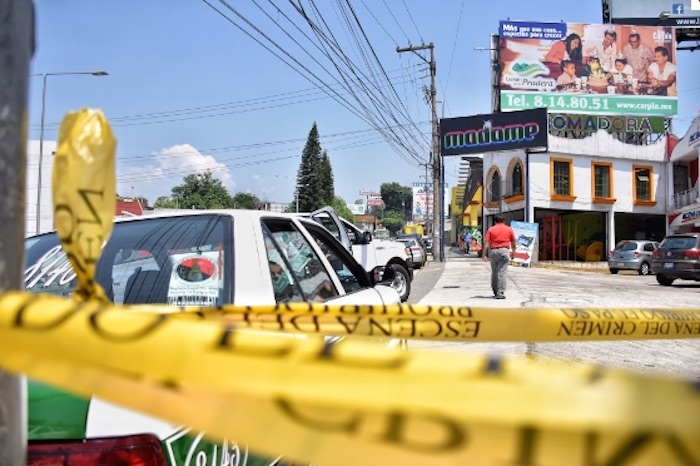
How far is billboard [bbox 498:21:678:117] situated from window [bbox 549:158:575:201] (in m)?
4.72

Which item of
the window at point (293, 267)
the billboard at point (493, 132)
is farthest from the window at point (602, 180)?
the window at point (293, 267)

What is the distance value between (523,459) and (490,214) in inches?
1533

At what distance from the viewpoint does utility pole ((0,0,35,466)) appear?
92 centimetres

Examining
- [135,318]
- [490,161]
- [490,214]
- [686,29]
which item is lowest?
[135,318]

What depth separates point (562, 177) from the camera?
104 feet

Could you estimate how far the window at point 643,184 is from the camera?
107ft

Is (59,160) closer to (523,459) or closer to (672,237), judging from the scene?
(523,459)

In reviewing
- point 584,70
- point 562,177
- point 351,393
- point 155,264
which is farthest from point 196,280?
point 584,70

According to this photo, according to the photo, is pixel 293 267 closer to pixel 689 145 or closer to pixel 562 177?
pixel 562 177

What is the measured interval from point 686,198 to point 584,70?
11.0m

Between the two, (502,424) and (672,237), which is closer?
(502,424)

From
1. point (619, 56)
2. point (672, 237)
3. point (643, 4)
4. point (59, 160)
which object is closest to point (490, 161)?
point (619, 56)

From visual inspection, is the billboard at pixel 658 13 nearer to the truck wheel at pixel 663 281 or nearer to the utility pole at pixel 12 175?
the truck wheel at pixel 663 281

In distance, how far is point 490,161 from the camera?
3747cm
